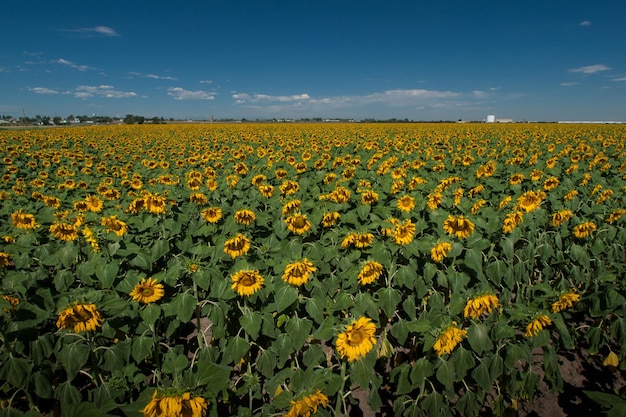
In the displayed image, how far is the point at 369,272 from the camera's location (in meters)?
2.85

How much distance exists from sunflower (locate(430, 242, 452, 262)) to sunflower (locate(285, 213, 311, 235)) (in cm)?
136

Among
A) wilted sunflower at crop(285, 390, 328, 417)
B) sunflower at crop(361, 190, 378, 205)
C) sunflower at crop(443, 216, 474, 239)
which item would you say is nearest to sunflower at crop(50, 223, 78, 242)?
wilted sunflower at crop(285, 390, 328, 417)

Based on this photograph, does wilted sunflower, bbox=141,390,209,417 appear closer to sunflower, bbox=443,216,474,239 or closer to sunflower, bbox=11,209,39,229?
sunflower, bbox=443,216,474,239

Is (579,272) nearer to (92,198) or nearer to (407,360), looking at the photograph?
(407,360)

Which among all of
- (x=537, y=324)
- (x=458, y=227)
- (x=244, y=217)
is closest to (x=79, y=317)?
(x=244, y=217)

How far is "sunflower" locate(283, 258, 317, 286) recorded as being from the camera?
2.56 m

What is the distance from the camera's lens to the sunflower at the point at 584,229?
415 cm

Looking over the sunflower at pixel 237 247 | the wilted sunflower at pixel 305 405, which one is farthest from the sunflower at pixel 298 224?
the wilted sunflower at pixel 305 405

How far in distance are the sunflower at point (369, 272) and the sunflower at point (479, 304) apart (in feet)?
2.43

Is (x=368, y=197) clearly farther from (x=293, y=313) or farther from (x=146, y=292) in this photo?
(x=146, y=292)

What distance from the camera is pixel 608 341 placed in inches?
157

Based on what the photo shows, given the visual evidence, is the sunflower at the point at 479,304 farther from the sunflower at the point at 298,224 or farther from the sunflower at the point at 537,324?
the sunflower at the point at 298,224

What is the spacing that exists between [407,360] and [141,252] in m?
3.27

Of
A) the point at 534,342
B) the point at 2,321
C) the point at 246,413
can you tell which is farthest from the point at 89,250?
the point at 534,342
